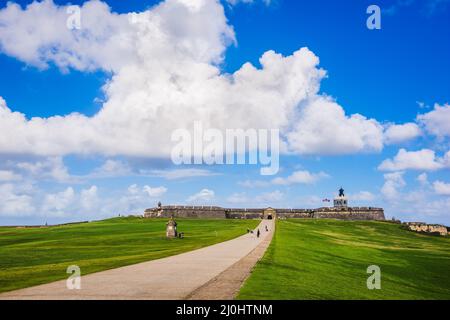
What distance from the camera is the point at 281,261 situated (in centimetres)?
2769

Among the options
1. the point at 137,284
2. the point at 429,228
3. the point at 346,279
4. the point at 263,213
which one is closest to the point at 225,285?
the point at 137,284

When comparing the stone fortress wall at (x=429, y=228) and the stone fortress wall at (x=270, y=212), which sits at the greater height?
the stone fortress wall at (x=270, y=212)

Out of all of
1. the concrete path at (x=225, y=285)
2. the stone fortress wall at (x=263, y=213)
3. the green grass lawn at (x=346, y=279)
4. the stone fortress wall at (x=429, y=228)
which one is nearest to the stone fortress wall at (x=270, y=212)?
the stone fortress wall at (x=263, y=213)

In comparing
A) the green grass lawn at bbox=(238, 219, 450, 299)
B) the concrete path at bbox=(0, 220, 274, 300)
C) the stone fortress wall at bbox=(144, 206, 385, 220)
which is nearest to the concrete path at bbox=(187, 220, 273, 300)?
the concrete path at bbox=(0, 220, 274, 300)

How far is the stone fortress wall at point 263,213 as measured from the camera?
115812 millimetres

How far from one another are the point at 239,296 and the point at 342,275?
47.7 ft

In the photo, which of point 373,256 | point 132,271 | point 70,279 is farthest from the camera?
point 373,256

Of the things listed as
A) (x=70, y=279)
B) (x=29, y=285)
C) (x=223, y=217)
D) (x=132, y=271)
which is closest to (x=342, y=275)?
(x=132, y=271)

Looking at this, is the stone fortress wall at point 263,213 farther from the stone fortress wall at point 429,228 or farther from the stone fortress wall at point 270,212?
the stone fortress wall at point 429,228

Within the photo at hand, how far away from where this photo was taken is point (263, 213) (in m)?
120

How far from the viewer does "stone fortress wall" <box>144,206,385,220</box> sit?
380 feet

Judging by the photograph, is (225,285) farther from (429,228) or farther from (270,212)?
(270,212)
